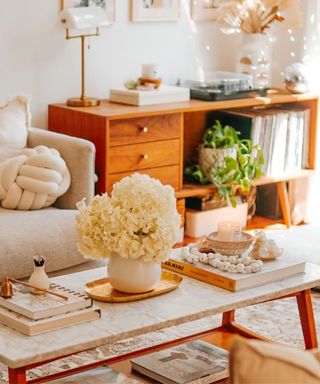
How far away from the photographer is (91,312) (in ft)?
7.06

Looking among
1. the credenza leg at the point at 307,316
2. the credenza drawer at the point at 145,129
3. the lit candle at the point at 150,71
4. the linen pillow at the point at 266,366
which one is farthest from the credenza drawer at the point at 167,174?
the linen pillow at the point at 266,366

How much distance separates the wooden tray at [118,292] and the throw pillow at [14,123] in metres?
1.25

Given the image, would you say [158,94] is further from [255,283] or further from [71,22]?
[255,283]

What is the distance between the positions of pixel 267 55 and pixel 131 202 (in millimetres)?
2507

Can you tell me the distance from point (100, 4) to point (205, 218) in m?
1.17

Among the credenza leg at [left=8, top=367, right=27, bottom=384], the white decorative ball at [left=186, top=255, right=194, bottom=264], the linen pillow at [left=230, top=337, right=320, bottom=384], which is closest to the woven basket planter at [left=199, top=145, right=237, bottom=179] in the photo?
the white decorative ball at [left=186, top=255, right=194, bottom=264]

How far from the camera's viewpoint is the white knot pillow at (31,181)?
10.6 feet

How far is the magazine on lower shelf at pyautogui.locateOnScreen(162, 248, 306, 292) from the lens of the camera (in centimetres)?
241

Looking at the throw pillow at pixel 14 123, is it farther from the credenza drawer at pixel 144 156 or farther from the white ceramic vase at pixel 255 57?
the white ceramic vase at pixel 255 57

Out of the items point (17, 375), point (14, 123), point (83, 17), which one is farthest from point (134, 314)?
point (83, 17)

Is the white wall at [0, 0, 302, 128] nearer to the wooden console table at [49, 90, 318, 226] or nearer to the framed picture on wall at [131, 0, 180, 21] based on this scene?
the framed picture on wall at [131, 0, 180, 21]

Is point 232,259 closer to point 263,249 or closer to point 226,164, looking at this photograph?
point 263,249

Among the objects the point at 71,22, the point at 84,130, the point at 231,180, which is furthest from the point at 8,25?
the point at 231,180

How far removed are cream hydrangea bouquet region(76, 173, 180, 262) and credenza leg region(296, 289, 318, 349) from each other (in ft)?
1.77
